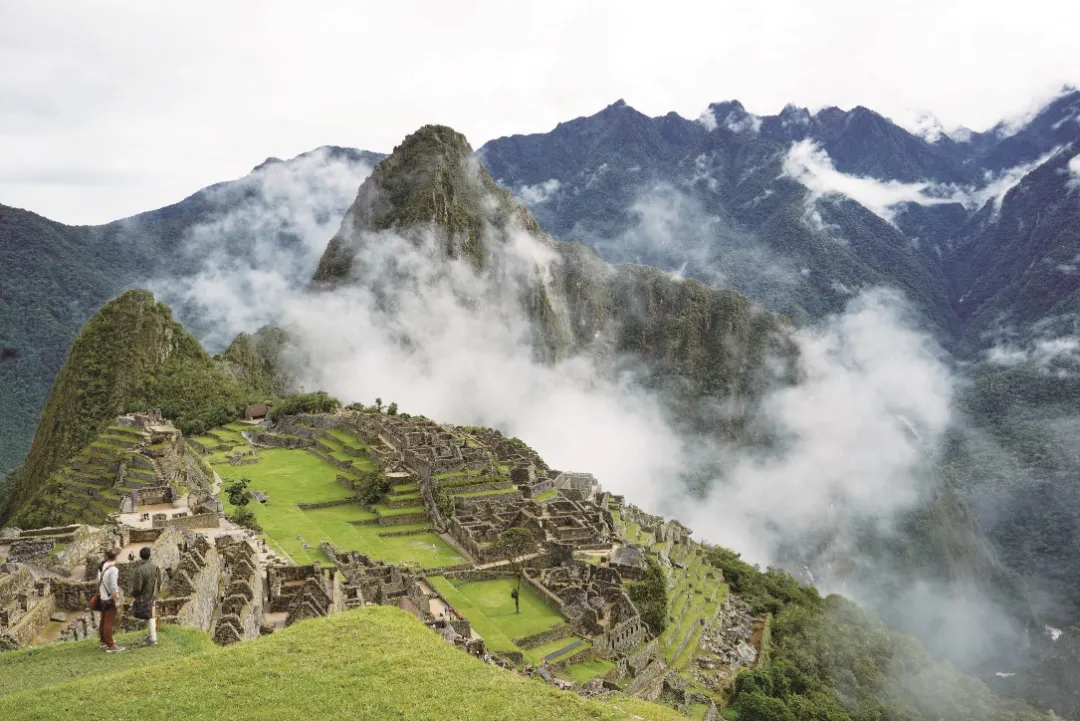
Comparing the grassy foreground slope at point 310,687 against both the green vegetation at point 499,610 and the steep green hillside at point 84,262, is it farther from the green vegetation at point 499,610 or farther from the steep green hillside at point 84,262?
the steep green hillside at point 84,262

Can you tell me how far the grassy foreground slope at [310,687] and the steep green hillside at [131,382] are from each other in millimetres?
61655

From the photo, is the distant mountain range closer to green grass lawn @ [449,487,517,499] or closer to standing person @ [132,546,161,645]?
green grass lawn @ [449,487,517,499]

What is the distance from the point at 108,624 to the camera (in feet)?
42.0

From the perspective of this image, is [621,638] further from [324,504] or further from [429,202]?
[429,202]

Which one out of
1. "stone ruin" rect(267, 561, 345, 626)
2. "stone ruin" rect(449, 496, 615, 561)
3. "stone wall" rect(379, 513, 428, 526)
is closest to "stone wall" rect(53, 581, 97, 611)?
"stone ruin" rect(267, 561, 345, 626)

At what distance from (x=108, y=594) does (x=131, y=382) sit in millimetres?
78262

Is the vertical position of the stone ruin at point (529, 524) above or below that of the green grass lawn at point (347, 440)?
below

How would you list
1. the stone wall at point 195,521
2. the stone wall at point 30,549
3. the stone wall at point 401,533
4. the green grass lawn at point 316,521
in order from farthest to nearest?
the stone wall at point 401,533 → the green grass lawn at point 316,521 → the stone wall at point 195,521 → the stone wall at point 30,549

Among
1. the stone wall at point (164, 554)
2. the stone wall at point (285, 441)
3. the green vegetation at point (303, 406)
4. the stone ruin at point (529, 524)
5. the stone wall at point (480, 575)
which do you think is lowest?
the stone wall at point (164, 554)

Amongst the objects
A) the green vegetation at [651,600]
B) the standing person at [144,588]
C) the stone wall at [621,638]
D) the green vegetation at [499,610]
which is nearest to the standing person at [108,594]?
the standing person at [144,588]

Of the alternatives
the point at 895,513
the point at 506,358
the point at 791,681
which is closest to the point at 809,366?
the point at 895,513

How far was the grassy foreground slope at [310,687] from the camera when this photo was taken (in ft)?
36.3

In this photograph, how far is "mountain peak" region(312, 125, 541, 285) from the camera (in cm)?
16062

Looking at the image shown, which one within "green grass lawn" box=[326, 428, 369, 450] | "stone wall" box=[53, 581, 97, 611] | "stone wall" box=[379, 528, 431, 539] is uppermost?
"green grass lawn" box=[326, 428, 369, 450]
